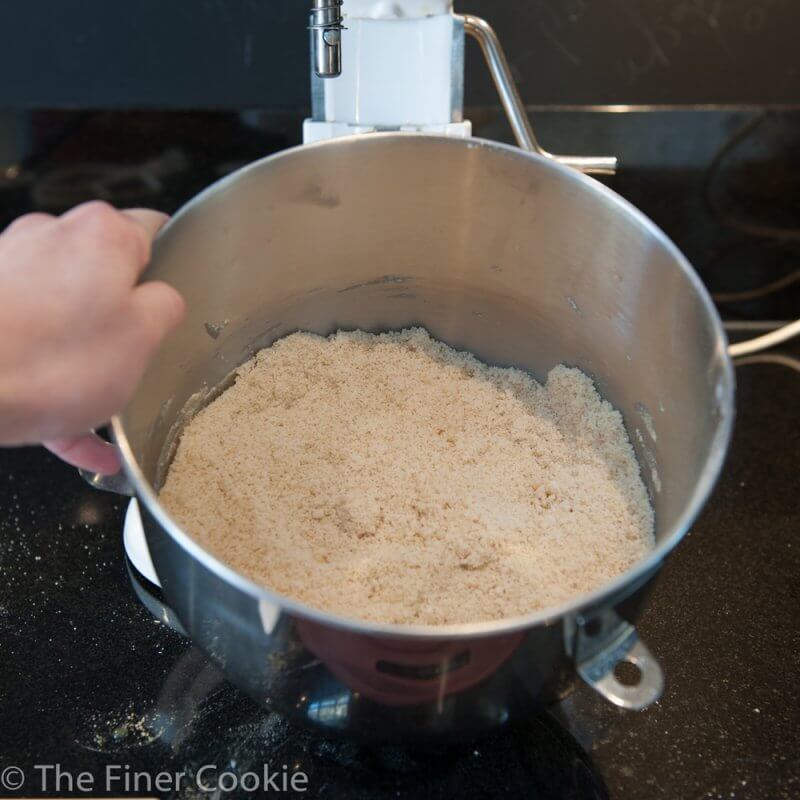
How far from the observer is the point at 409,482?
0.67 metres

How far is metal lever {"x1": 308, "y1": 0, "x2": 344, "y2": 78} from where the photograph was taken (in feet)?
2.05

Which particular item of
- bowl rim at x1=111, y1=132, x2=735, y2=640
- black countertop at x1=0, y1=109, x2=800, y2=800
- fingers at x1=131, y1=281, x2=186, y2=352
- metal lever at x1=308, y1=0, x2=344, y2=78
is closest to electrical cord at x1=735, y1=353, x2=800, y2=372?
black countertop at x1=0, y1=109, x2=800, y2=800

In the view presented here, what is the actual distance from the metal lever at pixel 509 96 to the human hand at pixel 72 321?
0.35 metres

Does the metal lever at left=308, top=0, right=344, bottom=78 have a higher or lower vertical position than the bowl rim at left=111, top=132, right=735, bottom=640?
higher

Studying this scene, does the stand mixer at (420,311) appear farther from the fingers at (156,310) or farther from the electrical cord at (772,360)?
the electrical cord at (772,360)

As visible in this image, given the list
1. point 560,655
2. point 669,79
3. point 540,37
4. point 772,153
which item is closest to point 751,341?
point 772,153

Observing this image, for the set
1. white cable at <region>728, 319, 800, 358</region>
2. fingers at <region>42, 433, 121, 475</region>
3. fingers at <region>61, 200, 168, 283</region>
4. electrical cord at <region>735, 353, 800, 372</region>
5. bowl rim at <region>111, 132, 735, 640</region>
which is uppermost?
fingers at <region>61, 200, 168, 283</region>

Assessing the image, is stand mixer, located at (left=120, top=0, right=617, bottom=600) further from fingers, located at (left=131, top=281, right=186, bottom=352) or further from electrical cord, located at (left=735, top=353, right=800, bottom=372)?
electrical cord, located at (left=735, top=353, right=800, bottom=372)

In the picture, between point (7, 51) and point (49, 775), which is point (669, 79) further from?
point (49, 775)

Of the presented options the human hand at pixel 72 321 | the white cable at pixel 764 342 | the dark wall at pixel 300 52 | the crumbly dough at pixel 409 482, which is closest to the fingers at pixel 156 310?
the human hand at pixel 72 321

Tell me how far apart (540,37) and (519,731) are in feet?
2.38

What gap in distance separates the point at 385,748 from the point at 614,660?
22cm

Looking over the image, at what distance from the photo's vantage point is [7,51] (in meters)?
0.91

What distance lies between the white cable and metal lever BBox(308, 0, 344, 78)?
23.3 inches
